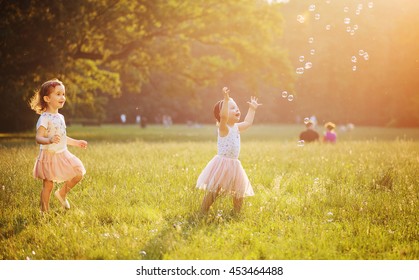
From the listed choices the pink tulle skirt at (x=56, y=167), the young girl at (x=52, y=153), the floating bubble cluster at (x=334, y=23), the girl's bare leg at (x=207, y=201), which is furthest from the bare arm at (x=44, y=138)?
the floating bubble cluster at (x=334, y=23)

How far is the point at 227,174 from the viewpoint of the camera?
574cm

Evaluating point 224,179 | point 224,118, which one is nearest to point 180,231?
point 224,179

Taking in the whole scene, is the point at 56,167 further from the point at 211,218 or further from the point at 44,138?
the point at 211,218

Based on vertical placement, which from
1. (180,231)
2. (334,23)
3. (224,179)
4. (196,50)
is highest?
(334,23)

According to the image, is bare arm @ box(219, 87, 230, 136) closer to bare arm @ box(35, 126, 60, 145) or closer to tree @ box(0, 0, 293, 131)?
bare arm @ box(35, 126, 60, 145)

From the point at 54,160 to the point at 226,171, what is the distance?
2.31m

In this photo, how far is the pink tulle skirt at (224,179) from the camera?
5.67m

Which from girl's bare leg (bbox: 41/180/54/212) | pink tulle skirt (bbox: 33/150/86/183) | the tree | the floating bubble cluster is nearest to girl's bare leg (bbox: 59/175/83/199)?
pink tulle skirt (bbox: 33/150/86/183)

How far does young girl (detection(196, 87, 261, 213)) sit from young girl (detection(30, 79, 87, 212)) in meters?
1.76

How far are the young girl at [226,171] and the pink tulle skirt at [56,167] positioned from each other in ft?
5.63

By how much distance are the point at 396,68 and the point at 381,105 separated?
8985 millimetres
